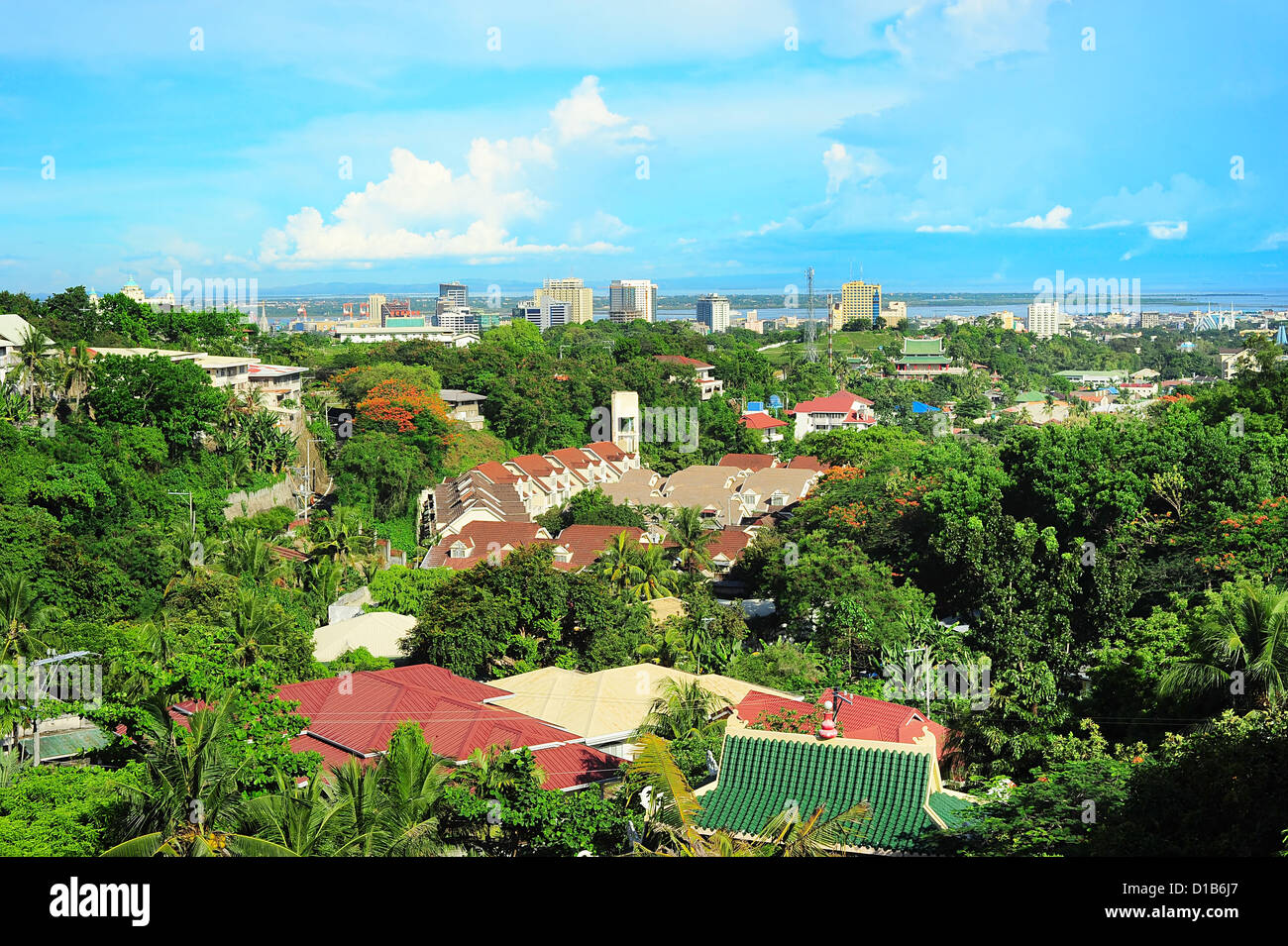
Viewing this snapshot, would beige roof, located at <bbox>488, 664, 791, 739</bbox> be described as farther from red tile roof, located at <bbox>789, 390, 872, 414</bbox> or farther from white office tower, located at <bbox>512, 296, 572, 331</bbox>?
white office tower, located at <bbox>512, 296, 572, 331</bbox>

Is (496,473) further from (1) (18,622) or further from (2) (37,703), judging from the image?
(2) (37,703)

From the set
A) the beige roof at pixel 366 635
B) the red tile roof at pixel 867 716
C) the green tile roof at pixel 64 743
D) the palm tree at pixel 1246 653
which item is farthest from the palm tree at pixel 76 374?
the palm tree at pixel 1246 653

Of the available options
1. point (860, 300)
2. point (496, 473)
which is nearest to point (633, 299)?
Result: point (860, 300)

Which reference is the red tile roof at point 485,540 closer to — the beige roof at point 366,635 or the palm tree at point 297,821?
the beige roof at point 366,635
